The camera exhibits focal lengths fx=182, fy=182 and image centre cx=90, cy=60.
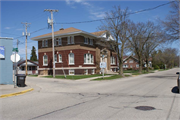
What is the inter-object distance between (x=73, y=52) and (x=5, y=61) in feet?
54.6

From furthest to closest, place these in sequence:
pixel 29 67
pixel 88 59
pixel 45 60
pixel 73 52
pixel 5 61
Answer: pixel 29 67, pixel 45 60, pixel 88 59, pixel 73 52, pixel 5 61

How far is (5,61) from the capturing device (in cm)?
1619

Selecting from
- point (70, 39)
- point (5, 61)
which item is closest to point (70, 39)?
point (70, 39)

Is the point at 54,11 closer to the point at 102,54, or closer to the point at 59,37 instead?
the point at 59,37

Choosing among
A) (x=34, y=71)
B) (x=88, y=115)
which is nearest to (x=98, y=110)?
(x=88, y=115)

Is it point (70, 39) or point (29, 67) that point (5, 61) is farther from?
point (29, 67)

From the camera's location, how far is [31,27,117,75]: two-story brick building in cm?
3195

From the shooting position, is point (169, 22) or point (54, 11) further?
point (54, 11)

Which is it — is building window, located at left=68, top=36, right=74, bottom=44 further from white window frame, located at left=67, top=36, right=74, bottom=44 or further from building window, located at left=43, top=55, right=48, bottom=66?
building window, located at left=43, top=55, right=48, bottom=66

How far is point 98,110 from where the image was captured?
7172mm

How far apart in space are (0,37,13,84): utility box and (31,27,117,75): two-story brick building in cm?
1571

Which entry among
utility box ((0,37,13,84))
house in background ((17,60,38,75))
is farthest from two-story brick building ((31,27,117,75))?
house in background ((17,60,38,75))

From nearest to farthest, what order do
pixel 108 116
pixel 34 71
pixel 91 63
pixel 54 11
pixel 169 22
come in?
1. pixel 108 116
2. pixel 169 22
3. pixel 54 11
4. pixel 91 63
5. pixel 34 71

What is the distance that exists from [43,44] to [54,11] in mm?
9906
